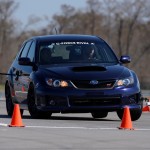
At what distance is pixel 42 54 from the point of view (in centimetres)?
1717

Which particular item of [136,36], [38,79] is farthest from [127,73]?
[136,36]

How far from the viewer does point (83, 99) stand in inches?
622

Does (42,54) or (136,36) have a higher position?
(42,54)

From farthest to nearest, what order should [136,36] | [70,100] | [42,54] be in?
[136,36], [42,54], [70,100]

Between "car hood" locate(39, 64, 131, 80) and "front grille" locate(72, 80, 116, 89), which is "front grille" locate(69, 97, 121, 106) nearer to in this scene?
"front grille" locate(72, 80, 116, 89)

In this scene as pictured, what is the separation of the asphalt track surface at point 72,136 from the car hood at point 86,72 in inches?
36.7

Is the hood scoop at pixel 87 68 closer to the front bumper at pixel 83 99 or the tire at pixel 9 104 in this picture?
the front bumper at pixel 83 99

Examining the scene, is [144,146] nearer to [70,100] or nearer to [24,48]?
[70,100]

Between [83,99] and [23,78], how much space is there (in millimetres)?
1871

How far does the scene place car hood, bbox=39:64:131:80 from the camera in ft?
51.8

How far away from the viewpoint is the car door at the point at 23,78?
1697 cm

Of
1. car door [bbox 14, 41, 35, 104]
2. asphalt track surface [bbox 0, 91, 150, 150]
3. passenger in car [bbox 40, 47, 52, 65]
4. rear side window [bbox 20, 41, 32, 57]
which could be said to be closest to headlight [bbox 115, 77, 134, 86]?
asphalt track surface [bbox 0, 91, 150, 150]

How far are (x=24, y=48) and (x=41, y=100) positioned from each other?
2.89 meters

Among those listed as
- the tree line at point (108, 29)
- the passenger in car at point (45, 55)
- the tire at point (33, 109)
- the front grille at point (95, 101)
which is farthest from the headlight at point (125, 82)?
the tree line at point (108, 29)
